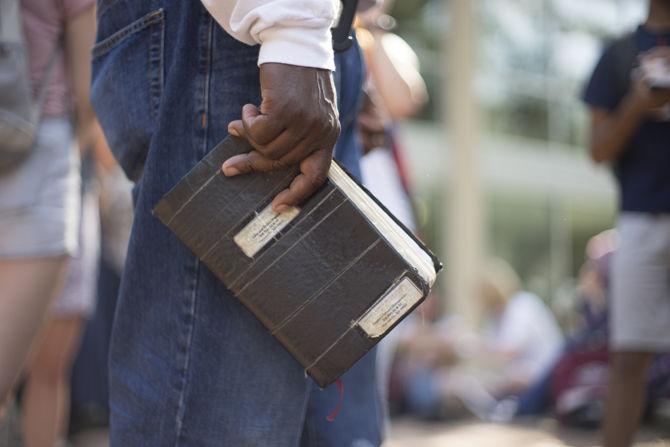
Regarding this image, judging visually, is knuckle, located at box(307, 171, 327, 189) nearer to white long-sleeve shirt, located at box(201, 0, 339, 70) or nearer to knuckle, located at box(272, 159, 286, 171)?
knuckle, located at box(272, 159, 286, 171)

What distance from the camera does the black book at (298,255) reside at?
5.18 feet

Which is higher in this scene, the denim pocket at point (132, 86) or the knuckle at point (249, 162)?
the denim pocket at point (132, 86)

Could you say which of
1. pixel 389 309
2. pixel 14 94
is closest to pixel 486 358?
pixel 14 94

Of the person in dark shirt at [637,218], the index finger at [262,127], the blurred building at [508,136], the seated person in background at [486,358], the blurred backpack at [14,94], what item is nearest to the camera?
the index finger at [262,127]

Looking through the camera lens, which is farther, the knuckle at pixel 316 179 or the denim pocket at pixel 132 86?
the denim pocket at pixel 132 86

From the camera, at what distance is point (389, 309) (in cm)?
158

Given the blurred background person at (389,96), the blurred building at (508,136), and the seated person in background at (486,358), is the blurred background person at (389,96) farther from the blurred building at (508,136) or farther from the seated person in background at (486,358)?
the blurred building at (508,136)

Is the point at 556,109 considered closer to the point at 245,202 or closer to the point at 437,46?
the point at 437,46

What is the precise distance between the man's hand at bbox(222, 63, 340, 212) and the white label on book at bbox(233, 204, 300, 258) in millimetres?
15

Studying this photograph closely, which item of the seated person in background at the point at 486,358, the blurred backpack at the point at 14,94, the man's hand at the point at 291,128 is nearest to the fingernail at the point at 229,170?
the man's hand at the point at 291,128

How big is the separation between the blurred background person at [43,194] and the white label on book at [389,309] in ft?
3.26

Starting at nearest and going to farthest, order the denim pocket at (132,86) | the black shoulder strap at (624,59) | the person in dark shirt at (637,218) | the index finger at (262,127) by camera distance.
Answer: the index finger at (262,127)
the denim pocket at (132,86)
the person in dark shirt at (637,218)
the black shoulder strap at (624,59)

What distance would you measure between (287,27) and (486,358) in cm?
631

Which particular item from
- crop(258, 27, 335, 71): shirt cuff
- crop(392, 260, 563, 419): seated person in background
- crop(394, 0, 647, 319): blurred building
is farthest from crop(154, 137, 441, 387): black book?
crop(394, 0, 647, 319): blurred building
